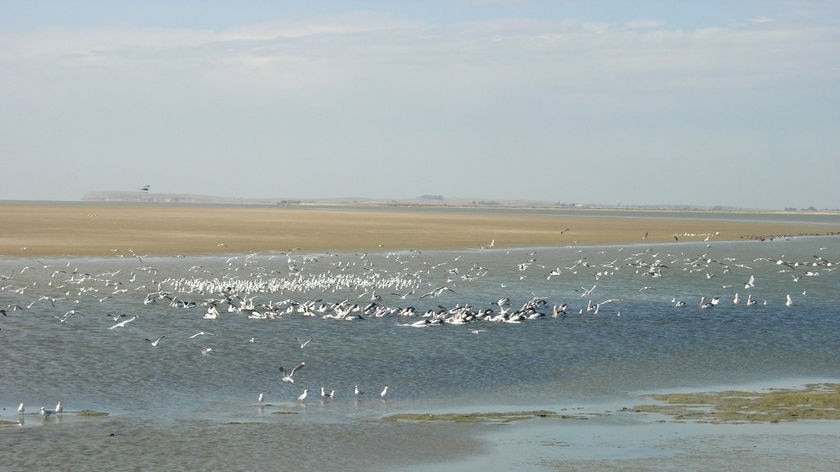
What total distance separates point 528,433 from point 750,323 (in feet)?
46.7

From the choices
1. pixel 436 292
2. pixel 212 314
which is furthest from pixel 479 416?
pixel 436 292

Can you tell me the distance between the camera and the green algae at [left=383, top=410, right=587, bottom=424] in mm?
15188

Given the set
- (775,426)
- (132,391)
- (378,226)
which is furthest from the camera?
(378,226)

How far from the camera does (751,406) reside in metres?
16.2

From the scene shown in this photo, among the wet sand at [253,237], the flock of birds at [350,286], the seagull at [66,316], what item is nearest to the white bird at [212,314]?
the flock of birds at [350,286]

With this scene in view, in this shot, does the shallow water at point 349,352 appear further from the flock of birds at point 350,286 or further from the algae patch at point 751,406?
the algae patch at point 751,406

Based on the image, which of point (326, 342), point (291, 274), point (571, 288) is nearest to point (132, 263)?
point (291, 274)

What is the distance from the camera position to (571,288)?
1373 inches

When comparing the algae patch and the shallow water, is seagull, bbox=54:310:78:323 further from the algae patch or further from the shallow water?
the algae patch

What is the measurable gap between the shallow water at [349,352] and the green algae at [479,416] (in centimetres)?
43

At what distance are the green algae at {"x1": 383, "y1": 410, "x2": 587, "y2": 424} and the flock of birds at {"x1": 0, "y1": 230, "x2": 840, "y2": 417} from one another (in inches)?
58.6

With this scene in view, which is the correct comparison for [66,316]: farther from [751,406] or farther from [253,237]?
[253,237]

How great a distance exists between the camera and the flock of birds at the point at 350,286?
25.5m

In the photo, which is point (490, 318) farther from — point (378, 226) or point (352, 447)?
point (378, 226)
